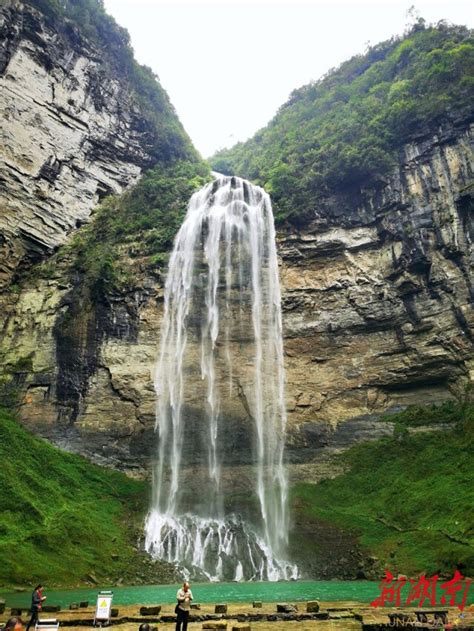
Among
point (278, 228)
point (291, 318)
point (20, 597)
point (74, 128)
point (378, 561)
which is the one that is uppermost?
point (74, 128)

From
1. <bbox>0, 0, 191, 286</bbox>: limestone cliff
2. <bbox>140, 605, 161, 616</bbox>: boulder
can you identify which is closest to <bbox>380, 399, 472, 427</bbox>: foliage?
<bbox>140, 605, 161, 616</bbox>: boulder

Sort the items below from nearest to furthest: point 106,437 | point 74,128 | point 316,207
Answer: point 106,437 → point 316,207 → point 74,128

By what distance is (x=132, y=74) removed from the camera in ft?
A: 150

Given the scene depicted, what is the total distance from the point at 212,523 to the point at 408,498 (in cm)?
928

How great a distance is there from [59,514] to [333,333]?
57.9 feet

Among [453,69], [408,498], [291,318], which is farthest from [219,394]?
[453,69]

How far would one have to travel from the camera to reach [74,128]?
3772cm

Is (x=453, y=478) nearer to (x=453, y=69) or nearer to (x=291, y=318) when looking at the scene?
(x=291, y=318)

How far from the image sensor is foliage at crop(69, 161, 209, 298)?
33.0 metres

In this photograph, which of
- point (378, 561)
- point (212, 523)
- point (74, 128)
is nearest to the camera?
point (378, 561)

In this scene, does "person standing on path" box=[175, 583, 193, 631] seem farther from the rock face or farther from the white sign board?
the rock face

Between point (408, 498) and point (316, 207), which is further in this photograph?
point (316, 207)

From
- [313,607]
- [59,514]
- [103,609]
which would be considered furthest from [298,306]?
[103,609]

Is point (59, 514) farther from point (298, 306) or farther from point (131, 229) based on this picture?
point (131, 229)
